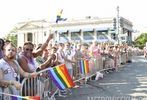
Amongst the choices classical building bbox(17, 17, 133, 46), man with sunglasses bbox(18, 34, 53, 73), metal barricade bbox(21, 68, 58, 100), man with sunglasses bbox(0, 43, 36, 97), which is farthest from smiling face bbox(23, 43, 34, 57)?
classical building bbox(17, 17, 133, 46)

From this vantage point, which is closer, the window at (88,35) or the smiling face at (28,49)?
the smiling face at (28,49)

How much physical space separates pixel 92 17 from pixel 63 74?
110101mm

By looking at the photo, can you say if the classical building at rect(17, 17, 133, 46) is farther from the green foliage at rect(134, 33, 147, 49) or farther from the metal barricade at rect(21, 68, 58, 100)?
the metal barricade at rect(21, 68, 58, 100)

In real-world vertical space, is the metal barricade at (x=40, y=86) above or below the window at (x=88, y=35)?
below

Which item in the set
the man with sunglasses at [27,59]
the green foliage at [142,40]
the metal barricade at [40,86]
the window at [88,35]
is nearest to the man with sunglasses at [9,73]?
the metal barricade at [40,86]

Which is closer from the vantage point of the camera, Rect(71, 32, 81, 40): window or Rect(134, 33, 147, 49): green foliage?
Rect(71, 32, 81, 40): window

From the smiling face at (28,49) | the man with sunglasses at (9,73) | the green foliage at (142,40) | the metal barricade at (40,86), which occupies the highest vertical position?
the green foliage at (142,40)

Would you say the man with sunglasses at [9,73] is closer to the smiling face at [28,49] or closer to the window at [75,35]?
the smiling face at [28,49]

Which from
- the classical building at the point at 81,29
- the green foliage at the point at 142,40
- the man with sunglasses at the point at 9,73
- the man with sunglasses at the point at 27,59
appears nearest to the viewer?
the man with sunglasses at the point at 9,73

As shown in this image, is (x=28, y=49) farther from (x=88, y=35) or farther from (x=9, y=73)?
(x=88, y=35)

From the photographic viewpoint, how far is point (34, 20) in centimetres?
12825

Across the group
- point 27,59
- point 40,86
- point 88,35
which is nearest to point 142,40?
point 88,35

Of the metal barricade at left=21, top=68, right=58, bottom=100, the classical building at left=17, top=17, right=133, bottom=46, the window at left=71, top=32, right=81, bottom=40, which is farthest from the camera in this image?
the window at left=71, top=32, right=81, bottom=40

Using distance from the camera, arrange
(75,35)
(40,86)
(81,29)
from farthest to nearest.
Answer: (75,35)
(81,29)
(40,86)
